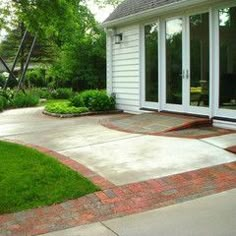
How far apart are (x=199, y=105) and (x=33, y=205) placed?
21.5ft

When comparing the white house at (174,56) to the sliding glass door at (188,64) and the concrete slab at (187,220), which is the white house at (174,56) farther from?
the concrete slab at (187,220)

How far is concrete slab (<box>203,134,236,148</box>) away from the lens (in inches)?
345

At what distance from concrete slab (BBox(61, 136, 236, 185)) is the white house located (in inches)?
90.8

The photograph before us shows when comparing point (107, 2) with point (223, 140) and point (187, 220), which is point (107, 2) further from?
point (187, 220)

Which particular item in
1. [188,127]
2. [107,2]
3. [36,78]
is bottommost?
[188,127]

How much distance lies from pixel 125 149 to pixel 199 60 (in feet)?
12.6

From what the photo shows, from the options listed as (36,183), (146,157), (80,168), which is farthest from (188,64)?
(36,183)

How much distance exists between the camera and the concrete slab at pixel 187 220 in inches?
199

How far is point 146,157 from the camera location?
26.5 ft

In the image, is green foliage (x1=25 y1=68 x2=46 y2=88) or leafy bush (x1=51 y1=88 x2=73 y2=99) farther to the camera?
green foliage (x1=25 y1=68 x2=46 y2=88)

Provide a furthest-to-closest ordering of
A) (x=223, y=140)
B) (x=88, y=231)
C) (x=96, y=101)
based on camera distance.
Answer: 1. (x=96, y=101)
2. (x=223, y=140)
3. (x=88, y=231)

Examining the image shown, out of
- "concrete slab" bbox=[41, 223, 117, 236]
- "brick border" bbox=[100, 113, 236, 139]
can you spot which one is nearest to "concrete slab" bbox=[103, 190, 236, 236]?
"concrete slab" bbox=[41, 223, 117, 236]

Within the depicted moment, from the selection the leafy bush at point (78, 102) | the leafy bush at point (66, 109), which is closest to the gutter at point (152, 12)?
the leafy bush at point (78, 102)

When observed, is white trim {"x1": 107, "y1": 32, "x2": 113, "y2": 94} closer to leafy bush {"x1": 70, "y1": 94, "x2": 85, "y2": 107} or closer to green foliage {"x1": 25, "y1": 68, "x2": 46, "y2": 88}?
leafy bush {"x1": 70, "y1": 94, "x2": 85, "y2": 107}
